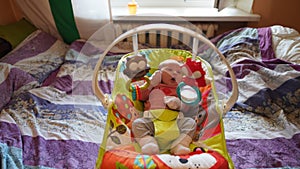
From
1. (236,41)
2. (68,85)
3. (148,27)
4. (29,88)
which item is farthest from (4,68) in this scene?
(236,41)

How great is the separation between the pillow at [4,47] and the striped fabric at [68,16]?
0.38m

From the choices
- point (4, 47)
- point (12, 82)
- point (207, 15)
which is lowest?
point (12, 82)

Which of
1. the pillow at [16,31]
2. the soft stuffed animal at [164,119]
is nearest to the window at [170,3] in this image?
the pillow at [16,31]

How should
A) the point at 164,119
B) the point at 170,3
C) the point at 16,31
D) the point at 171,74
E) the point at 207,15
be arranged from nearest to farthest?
1. the point at 164,119
2. the point at 171,74
3. the point at 16,31
4. the point at 207,15
5. the point at 170,3

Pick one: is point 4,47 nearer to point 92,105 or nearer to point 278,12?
point 92,105

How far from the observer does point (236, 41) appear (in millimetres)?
1623

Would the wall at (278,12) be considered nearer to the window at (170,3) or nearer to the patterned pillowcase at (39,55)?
the window at (170,3)

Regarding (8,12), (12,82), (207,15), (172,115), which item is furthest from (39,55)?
(207,15)

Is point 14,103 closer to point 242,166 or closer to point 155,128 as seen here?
point 155,128

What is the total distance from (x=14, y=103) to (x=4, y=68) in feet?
0.77

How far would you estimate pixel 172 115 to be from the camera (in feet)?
3.48

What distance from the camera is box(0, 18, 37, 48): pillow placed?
5.40 ft

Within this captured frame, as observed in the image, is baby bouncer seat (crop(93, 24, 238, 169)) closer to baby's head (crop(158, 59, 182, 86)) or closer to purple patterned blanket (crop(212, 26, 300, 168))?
baby's head (crop(158, 59, 182, 86))

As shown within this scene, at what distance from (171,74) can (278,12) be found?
1190 mm
